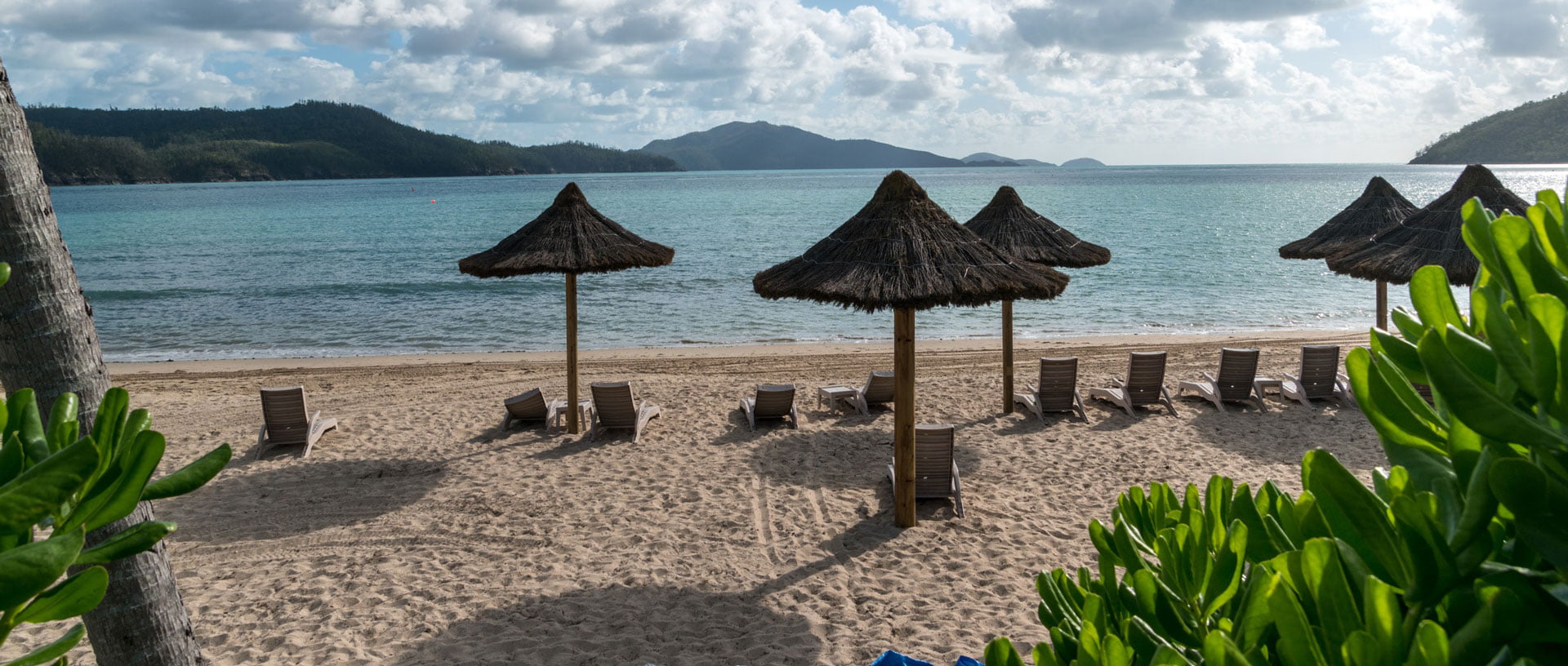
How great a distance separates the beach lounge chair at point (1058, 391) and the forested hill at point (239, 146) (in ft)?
417

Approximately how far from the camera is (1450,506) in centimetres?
79

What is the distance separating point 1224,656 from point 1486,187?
445 inches

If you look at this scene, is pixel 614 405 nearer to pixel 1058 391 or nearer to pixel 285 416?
pixel 285 416

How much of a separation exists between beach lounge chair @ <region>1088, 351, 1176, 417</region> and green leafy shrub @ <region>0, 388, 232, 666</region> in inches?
383

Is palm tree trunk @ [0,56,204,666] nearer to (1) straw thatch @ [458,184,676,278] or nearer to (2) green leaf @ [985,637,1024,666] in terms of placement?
(2) green leaf @ [985,637,1024,666]

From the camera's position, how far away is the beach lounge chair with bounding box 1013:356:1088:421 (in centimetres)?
955

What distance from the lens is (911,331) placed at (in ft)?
21.4

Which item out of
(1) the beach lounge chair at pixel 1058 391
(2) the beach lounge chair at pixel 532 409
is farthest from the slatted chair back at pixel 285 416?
(1) the beach lounge chair at pixel 1058 391

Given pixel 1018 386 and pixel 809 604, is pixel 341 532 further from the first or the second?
pixel 1018 386

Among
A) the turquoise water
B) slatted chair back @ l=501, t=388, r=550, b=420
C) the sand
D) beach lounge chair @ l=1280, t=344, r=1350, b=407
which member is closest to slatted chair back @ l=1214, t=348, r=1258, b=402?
the sand

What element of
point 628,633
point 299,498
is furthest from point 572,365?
point 628,633

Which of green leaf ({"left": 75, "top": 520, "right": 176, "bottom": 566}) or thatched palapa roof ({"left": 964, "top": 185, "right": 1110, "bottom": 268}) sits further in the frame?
thatched palapa roof ({"left": 964, "top": 185, "right": 1110, "bottom": 268})

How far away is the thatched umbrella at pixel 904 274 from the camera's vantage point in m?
6.31

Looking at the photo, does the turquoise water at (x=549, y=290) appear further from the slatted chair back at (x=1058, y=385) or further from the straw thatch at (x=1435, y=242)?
the slatted chair back at (x=1058, y=385)
